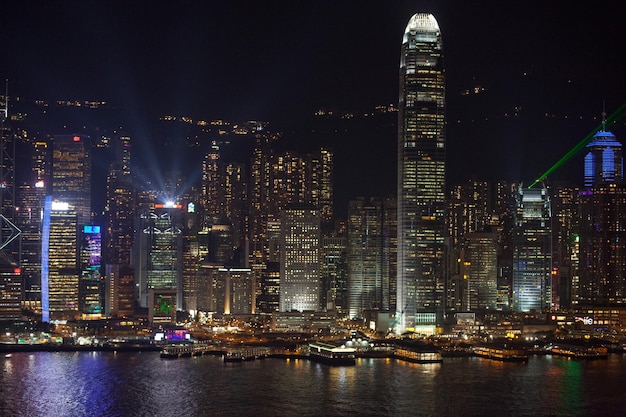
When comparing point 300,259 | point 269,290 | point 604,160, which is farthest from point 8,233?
point 604,160

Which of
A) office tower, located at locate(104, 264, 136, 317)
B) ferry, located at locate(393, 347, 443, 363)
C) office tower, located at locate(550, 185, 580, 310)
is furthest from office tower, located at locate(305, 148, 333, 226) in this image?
ferry, located at locate(393, 347, 443, 363)

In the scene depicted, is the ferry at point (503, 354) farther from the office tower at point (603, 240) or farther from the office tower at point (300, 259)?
the office tower at point (300, 259)

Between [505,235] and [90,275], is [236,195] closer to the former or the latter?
[90,275]

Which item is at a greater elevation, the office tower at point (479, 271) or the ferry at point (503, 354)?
the office tower at point (479, 271)

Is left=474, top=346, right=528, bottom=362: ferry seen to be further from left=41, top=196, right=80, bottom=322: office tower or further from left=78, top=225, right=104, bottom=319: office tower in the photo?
left=41, top=196, right=80, bottom=322: office tower

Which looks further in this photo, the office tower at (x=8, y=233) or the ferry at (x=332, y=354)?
the office tower at (x=8, y=233)

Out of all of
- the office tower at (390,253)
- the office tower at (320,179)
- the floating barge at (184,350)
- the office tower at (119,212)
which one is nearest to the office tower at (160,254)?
the office tower at (119,212)

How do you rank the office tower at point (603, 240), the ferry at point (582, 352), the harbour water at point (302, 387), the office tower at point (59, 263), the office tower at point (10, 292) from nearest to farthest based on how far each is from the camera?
the harbour water at point (302, 387)
the ferry at point (582, 352)
the office tower at point (10, 292)
the office tower at point (59, 263)
the office tower at point (603, 240)
